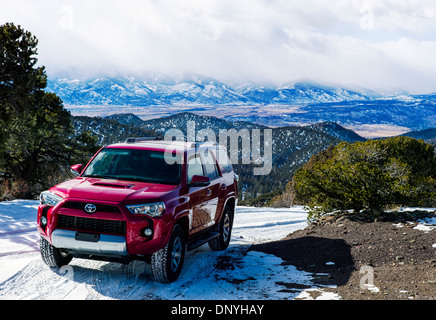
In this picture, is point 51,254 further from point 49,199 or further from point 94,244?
point 94,244

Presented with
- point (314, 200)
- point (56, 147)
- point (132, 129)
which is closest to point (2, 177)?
point (56, 147)

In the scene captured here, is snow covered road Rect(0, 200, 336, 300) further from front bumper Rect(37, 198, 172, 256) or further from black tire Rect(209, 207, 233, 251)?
front bumper Rect(37, 198, 172, 256)

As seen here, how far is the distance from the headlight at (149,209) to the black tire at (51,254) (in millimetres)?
1580

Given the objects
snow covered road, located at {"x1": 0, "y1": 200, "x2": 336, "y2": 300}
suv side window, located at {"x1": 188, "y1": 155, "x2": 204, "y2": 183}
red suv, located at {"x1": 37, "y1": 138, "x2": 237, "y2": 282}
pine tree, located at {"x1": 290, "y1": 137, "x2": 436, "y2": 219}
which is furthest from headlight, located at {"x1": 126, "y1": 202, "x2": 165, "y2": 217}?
pine tree, located at {"x1": 290, "y1": 137, "x2": 436, "y2": 219}

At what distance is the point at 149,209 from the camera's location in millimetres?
5547

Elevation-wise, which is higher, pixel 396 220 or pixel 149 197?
pixel 149 197

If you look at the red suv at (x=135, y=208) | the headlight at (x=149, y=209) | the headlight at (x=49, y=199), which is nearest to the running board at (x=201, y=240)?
the red suv at (x=135, y=208)

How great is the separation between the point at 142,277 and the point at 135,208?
1281mm

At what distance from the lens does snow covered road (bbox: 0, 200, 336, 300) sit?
5430 mm

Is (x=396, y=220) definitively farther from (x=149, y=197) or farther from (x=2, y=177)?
(x=2, y=177)

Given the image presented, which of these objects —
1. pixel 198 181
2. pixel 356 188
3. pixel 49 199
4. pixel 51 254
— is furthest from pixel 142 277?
pixel 356 188

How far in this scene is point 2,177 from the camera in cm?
2575
